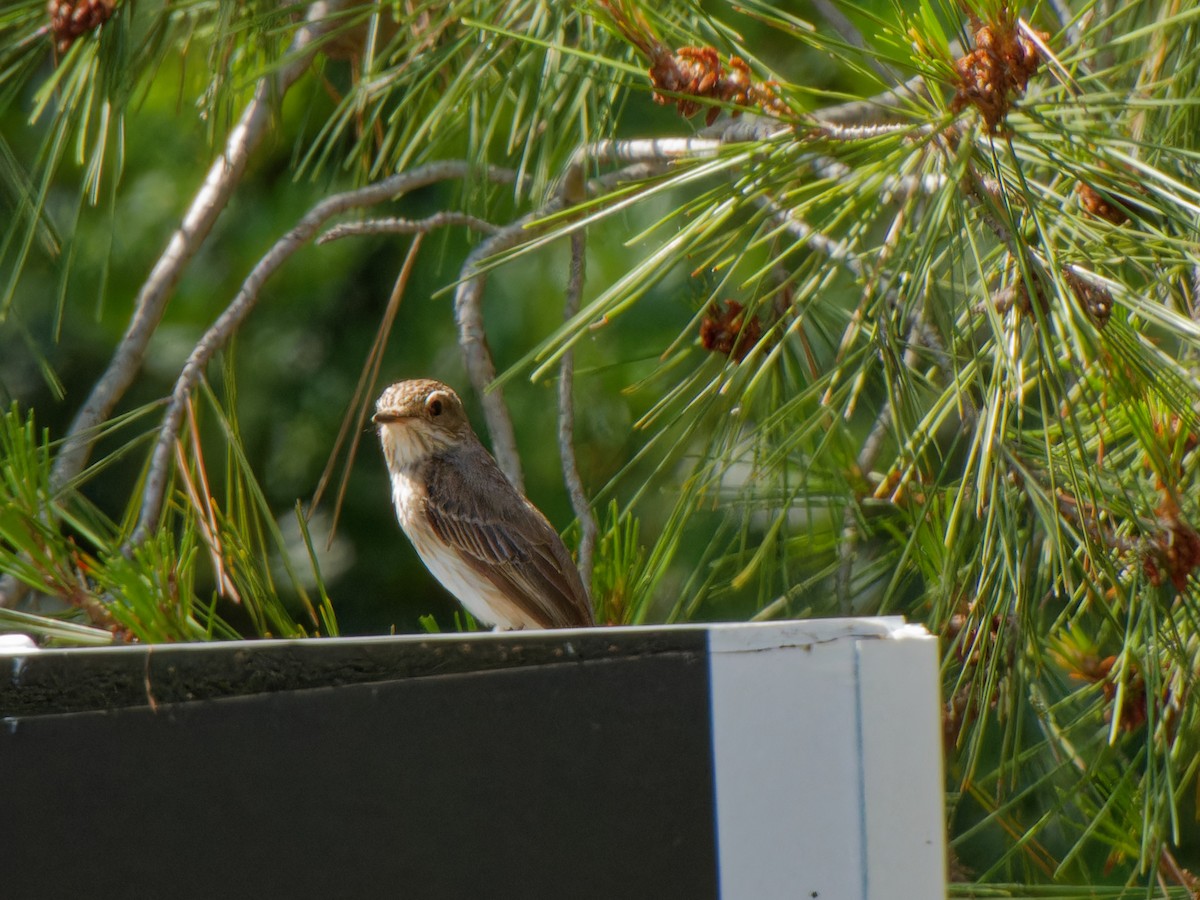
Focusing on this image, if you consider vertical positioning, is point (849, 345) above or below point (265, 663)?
above

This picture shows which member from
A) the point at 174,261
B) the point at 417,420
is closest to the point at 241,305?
the point at 174,261

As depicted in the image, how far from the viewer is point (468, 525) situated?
3246mm

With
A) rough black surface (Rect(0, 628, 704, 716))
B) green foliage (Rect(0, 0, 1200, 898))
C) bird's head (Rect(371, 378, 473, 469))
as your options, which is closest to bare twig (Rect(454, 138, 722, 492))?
green foliage (Rect(0, 0, 1200, 898))

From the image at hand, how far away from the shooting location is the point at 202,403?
12.4ft

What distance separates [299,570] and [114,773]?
317 cm

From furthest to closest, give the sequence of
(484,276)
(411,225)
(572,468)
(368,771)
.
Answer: (411,225) → (484,276) → (572,468) → (368,771)

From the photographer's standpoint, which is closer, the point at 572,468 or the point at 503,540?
the point at 572,468

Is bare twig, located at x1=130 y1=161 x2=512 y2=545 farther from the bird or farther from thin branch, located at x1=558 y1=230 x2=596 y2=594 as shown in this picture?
the bird

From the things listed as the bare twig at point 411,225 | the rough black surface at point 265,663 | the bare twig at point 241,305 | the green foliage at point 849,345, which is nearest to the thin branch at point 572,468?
the green foliage at point 849,345

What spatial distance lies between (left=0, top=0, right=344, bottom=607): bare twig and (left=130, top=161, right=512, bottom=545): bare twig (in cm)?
11

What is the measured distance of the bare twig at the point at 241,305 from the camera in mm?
2064

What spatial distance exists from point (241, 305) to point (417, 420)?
0.96 meters

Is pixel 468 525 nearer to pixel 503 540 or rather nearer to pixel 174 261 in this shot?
pixel 503 540

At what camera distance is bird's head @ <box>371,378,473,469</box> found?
124 inches
